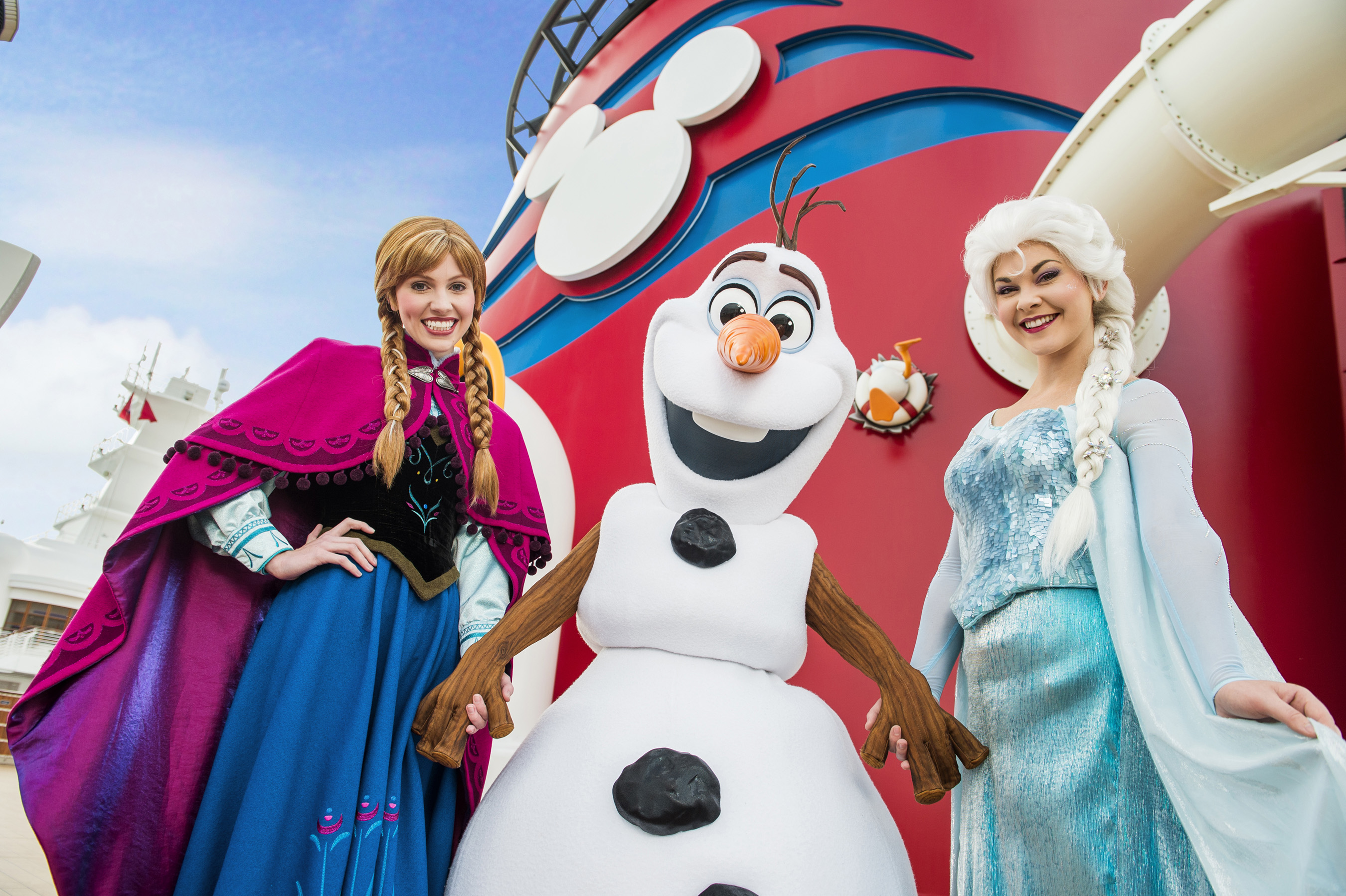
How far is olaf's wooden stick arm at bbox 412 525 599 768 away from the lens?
1.34 m

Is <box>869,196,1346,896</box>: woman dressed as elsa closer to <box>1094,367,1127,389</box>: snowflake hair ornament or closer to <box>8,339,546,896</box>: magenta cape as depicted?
<box>1094,367,1127,389</box>: snowflake hair ornament

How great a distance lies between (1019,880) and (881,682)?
0.38 m

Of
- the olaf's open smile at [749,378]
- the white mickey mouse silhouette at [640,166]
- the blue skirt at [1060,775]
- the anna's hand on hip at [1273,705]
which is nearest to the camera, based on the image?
the anna's hand on hip at [1273,705]

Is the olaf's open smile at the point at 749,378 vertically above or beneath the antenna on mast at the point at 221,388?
beneath

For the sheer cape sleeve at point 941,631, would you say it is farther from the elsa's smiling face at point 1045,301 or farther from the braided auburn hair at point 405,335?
the braided auburn hair at point 405,335

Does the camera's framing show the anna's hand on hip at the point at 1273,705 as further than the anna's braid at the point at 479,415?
No

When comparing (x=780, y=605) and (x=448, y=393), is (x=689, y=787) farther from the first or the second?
(x=448, y=393)

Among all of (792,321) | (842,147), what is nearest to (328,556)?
(792,321)

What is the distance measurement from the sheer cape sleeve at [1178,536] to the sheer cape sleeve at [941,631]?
1.26ft

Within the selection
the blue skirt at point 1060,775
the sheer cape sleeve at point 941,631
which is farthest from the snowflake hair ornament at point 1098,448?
the sheer cape sleeve at point 941,631

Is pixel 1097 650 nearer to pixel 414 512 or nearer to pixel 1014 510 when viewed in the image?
pixel 1014 510

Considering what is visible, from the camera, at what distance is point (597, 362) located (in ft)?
13.0

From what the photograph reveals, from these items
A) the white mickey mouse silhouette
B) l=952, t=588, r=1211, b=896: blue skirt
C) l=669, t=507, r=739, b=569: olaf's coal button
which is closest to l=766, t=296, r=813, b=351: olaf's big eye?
l=669, t=507, r=739, b=569: olaf's coal button

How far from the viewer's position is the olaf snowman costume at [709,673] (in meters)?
1.21
